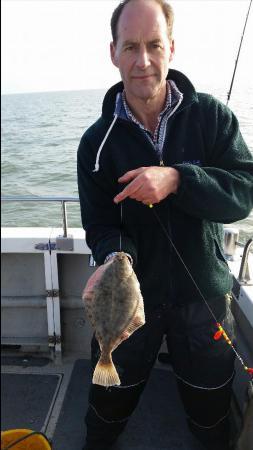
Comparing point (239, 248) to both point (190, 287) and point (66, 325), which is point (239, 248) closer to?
point (190, 287)

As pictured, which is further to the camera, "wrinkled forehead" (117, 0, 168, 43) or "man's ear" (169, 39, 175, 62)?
"man's ear" (169, 39, 175, 62)

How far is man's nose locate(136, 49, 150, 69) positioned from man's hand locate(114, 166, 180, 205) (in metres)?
0.55

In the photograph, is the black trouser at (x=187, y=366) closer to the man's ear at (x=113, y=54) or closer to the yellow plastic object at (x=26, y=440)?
the yellow plastic object at (x=26, y=440)

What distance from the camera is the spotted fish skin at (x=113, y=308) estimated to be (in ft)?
6.48

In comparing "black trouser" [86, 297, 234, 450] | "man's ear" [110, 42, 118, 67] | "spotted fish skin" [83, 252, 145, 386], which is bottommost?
"black trouser" [86, 297, 234, 450]

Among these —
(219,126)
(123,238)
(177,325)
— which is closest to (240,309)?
(177,325)

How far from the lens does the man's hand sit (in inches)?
72.9

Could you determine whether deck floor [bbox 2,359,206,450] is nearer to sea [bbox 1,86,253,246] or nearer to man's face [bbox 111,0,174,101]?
man's face [bbox 111,0,174,101]

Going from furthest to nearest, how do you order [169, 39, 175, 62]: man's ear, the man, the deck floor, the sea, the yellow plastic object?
1. the sea
2. the deck floor
3. the yellow plastic object
4. [169, 39, 175, 62]: man's ear
5. the man

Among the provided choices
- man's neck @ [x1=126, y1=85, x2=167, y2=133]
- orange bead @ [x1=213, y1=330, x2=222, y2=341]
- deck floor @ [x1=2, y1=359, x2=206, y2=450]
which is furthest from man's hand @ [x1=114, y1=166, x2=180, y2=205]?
deck floor @ [x1=2, y1=359, x2=206, y2=450]

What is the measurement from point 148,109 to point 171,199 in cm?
55

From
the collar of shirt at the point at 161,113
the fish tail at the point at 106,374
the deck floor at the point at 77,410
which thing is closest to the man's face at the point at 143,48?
the collar of shirt at the point at 161,113

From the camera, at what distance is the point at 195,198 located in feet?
6.68

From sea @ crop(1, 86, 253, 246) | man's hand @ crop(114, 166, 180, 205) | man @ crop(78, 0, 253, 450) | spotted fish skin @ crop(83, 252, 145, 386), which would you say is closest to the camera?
man's hand @ crop(114, 166, 180, 205)
